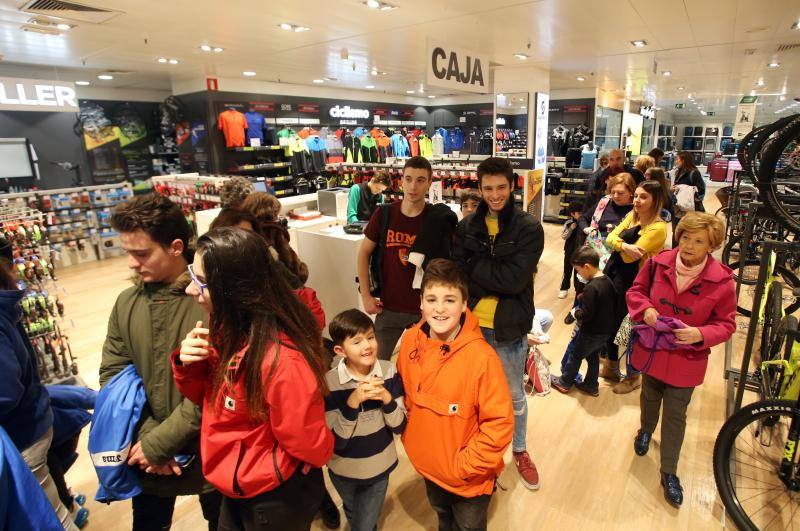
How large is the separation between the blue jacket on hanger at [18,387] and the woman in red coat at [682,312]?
100 inches

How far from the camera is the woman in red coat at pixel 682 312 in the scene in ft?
6.95

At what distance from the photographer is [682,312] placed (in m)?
2.22

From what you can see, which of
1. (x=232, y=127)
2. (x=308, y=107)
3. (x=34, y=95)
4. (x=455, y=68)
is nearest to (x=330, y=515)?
(x=455, y=68)

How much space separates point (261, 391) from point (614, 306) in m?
2.75

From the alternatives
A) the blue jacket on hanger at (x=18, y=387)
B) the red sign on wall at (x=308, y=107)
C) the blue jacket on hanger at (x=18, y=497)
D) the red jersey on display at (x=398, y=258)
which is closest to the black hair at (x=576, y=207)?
the red jersey on display at (x=398, y=258)

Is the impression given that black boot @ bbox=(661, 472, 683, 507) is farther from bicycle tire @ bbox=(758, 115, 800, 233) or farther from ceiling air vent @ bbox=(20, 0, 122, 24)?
ceiling air vent @ bbox=(20, 0, 122, 24)

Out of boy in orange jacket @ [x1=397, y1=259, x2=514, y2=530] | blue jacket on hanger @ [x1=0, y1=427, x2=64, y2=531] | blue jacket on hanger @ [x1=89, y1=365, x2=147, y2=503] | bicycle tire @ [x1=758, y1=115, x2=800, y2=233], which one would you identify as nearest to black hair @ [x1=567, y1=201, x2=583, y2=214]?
bicycle tire @ [x1=758, y1=115, x2=800, y2=233]

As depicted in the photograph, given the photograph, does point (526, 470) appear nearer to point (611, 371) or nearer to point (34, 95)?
point (611, 371)

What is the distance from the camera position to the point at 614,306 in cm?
320

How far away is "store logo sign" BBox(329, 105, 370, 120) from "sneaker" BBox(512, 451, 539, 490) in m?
10.7

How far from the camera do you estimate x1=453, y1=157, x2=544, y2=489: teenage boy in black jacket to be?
2092 millimetres

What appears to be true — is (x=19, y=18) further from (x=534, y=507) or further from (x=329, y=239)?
(x=534, y=507)

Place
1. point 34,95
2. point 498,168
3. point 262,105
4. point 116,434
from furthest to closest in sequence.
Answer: point 262,105 < point 34,95 < point 498,168 < point 116,434

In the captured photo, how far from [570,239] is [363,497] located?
12.6 feet
